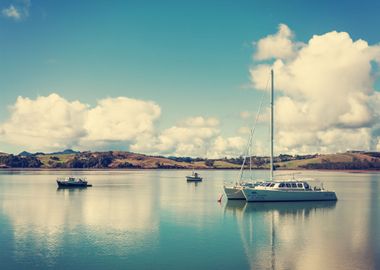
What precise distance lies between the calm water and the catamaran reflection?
10 cm

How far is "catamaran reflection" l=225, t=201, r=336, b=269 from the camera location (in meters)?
39.2

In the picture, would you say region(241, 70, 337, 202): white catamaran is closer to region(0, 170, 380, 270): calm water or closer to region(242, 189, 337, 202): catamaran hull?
region(242, 189, 337, 202): catamaran hull

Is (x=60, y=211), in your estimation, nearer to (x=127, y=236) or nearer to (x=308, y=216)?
(x=127, y=236)

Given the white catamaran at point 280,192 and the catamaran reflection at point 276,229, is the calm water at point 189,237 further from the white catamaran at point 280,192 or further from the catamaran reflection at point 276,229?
the white catamaran at point 280,192

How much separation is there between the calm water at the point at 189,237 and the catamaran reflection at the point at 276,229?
0.32 feet

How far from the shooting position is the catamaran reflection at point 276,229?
39.2 metres

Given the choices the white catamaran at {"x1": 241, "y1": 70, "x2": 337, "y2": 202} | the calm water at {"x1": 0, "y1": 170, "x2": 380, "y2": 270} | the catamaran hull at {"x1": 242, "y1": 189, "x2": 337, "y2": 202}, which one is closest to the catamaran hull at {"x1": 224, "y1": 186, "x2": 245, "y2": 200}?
the white catamaran at {"x1": 241, "y1": 70, "x2": 337, "y2": 202}

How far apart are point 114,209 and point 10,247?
34.4m

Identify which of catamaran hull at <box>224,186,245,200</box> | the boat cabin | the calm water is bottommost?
the calm water

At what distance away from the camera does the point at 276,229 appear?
56688 millimetres

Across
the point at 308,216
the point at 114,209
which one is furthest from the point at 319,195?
the point at 114,209

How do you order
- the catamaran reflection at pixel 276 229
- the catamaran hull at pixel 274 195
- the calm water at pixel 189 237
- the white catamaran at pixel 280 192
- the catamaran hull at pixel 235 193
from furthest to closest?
the catamaran hull at pixel 235 193 < the white catamaran at pixel 280 192 < the catamaran hull at pixel 274 195 < the catamaran reflection at pixel 276 229 < the calm water at pixel 189 237

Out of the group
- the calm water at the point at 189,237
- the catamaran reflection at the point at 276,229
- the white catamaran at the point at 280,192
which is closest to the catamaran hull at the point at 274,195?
the white catamaran at the point at 280,192

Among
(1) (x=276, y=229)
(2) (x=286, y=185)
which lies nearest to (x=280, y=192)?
(2) (x=286, y=185)
